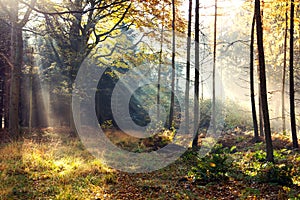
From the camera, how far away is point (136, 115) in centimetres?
2764

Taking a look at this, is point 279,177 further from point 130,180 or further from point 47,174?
point 47,174

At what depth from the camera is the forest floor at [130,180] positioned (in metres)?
6.57

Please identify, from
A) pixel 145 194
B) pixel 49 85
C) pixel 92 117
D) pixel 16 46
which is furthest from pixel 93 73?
pixel 145 194

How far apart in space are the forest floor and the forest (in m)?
0.04

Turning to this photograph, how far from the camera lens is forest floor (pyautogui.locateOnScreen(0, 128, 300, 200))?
21.6 feet

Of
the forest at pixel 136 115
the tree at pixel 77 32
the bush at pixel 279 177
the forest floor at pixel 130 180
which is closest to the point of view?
the forest floor at pixel 130 180

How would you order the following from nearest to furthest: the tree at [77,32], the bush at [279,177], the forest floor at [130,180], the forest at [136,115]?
the forest floor at [130,180] < the bush at [279,177] < the forest at [136,115] < the tree at [77,32]

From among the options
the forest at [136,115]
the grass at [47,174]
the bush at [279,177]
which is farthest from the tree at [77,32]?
the bush at [279,177]

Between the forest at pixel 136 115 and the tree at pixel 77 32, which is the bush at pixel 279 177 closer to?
the forest at pixel 136 115

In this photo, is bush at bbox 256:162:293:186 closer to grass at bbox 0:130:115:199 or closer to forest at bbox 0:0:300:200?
forest at bbox 0:0:300:200

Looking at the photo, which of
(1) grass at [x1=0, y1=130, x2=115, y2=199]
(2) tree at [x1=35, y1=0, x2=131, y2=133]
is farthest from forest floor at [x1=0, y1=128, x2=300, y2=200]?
(2) tree at [x1=35, y1=0, x2=131, y2=133]

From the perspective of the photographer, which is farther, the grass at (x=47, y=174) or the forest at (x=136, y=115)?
the forest at (x=136, y=115)

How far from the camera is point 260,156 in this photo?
11.3 meters

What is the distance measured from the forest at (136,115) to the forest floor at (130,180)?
1.4 inches
